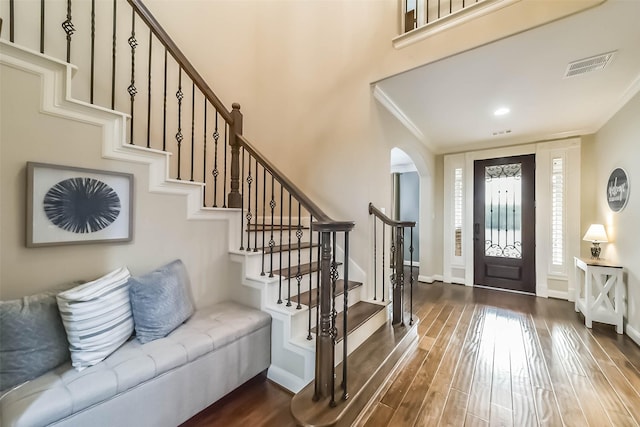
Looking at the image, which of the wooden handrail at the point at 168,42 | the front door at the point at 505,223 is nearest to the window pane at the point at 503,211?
the front door at the point at 505,223

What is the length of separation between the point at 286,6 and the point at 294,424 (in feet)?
14.5

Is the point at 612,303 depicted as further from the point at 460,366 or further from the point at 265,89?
the point at 265,89

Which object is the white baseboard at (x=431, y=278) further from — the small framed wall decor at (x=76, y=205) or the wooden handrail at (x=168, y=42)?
the small framed wall decor at (x=76, y=205)

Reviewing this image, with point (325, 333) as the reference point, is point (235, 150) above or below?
above

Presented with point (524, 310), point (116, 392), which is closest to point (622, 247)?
point (524, 310)

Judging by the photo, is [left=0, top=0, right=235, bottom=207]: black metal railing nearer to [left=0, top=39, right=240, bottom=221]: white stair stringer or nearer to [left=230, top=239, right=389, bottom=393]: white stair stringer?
[left=0, top=39, right=240, bottom=221]: white stair stringer

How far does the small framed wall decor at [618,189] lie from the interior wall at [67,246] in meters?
4.40

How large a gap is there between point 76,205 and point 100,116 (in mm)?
562

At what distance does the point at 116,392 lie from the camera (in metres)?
1.17

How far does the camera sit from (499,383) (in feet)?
6.06

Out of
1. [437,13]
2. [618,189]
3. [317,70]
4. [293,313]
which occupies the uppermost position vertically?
[437,13]

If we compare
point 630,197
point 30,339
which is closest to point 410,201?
point 630,197

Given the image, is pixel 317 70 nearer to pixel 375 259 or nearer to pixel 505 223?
pixel 375 259

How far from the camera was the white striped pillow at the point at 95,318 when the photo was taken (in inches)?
48.7
